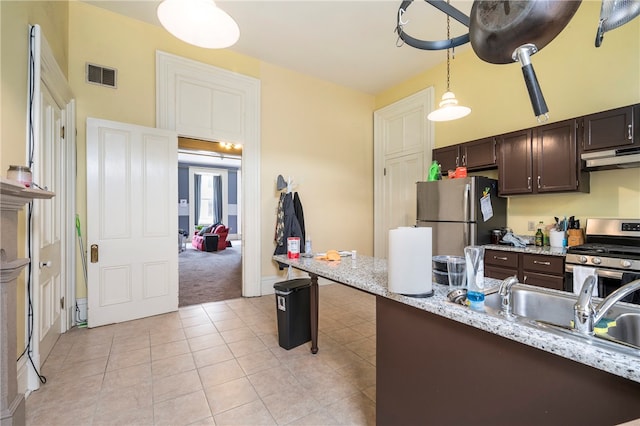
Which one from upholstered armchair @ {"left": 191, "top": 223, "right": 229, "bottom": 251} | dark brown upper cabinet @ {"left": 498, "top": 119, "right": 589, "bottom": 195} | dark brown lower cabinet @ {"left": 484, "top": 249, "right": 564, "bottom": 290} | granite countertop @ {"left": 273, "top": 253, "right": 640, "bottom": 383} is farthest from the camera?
upholstered armchair @ {"left": 191, "top": 223, "right": 229, "bottom": 251}

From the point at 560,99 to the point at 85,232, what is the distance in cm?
536

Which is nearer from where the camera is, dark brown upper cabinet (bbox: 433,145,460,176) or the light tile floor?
the light tile floor

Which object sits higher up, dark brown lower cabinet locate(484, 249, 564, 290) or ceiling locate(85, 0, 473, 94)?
ceiling locate(85, 0, 473, 94)

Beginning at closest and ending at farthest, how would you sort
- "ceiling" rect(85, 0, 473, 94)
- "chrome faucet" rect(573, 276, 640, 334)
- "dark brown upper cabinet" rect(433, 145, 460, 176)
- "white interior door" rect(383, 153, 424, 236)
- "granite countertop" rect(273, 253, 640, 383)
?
"granite countertop" rect(273, 253, 640, 383)
"chrome faucet" rect(573, 276, 640, 334)
"ceiling" rect(85, 0, 473, 94)
"dark brown upper cabinet" rect(433, 145, 460, 176)
"white interior door" rect(383, 153, 424, 236)

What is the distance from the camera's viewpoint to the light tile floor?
1731 millimetres

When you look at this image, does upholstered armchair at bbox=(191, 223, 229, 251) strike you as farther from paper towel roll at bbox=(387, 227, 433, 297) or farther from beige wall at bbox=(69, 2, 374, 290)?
paper towel roll at bbox=(387, 227, 433, 297)

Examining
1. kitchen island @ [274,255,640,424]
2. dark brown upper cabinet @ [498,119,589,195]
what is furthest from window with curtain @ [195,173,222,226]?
kitchen island @ [274,255,640,424]

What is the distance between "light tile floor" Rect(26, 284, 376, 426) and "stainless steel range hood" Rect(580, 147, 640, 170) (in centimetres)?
262

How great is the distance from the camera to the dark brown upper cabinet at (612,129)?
94.1 inches

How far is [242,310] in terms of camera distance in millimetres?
3562

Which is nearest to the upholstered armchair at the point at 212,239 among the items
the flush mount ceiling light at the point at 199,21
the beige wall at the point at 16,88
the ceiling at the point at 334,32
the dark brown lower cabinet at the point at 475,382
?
the ceiling at the point at 334,32

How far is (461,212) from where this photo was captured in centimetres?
336

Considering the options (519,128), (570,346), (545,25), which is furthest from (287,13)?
(570,346)

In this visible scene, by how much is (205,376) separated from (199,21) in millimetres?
2438
